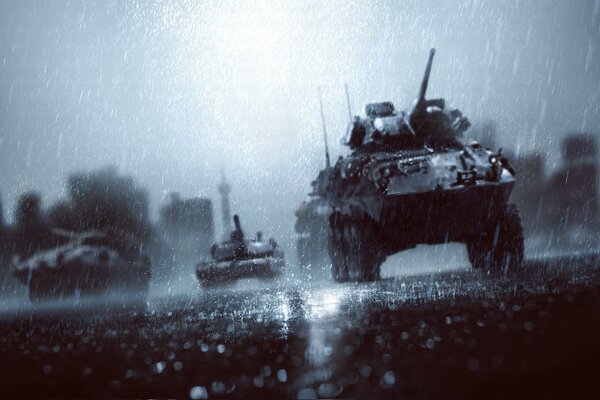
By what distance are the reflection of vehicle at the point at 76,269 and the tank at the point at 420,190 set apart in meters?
26.2

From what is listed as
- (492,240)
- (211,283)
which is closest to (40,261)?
(211,283)

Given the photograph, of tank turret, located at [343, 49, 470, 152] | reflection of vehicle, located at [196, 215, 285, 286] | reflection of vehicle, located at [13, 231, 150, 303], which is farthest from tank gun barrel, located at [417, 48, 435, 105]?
reflection of vehicle, located at [13, 231, 150, 303]

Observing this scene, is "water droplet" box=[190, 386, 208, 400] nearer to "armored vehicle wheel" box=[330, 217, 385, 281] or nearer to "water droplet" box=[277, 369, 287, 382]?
"water droplet" box=[277, 369, 287, 382]

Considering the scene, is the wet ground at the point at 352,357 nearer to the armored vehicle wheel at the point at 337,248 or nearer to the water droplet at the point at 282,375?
the water droplet at the point at 282,375

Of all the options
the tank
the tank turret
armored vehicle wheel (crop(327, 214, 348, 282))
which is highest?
the tank turret

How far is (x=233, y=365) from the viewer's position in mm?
2832

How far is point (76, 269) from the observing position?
39.2 metres

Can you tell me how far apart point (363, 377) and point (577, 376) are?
812 mm

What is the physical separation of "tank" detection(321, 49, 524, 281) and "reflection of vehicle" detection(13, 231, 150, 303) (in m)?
26.2

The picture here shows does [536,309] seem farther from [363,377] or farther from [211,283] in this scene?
[211,283]

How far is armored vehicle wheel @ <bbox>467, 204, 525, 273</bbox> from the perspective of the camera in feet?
42.8

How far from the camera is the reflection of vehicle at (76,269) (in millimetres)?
38594

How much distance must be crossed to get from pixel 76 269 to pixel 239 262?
17.2 meters

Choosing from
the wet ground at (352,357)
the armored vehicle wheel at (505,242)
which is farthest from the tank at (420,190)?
the wet ground at (352,357)
